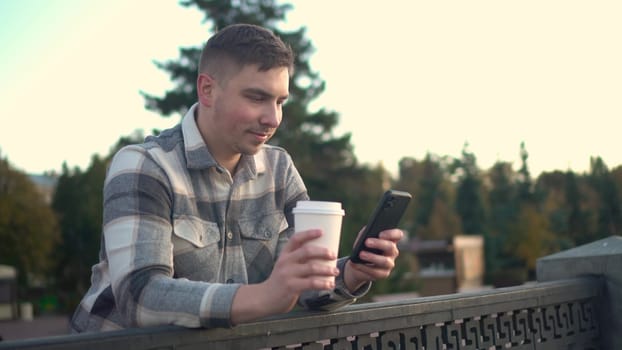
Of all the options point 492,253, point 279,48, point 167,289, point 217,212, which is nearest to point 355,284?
point 217,212

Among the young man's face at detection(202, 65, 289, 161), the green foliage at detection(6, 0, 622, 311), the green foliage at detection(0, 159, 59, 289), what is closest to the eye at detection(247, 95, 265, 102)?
the young man's face at detection(202, 65, 289, 161)

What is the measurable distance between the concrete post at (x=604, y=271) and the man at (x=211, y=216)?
6.77 feet

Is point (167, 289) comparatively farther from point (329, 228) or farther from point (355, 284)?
point (355, 284)

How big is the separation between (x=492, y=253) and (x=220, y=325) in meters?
56.4

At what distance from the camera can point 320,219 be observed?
2033mm

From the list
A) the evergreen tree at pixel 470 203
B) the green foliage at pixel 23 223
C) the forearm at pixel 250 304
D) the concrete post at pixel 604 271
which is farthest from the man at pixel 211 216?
the evergreen tree at pixel 470 203

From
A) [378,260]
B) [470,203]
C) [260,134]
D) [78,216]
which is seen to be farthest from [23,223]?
[378,260]

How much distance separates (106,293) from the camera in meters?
2.60

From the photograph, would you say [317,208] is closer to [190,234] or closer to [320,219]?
[320,219]

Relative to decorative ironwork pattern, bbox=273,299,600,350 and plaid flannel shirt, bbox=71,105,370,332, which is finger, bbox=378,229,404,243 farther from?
decorative ironwork pattern, bbox=273,299,600,350

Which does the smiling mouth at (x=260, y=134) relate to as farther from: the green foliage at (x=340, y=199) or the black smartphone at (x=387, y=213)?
the green foliage at (x=340, y=199)

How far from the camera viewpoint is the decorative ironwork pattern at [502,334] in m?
2.82

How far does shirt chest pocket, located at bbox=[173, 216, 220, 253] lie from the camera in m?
2.54

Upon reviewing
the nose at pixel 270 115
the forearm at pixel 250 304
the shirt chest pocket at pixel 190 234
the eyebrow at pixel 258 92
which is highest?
the eyebrow at pixel 258 92
